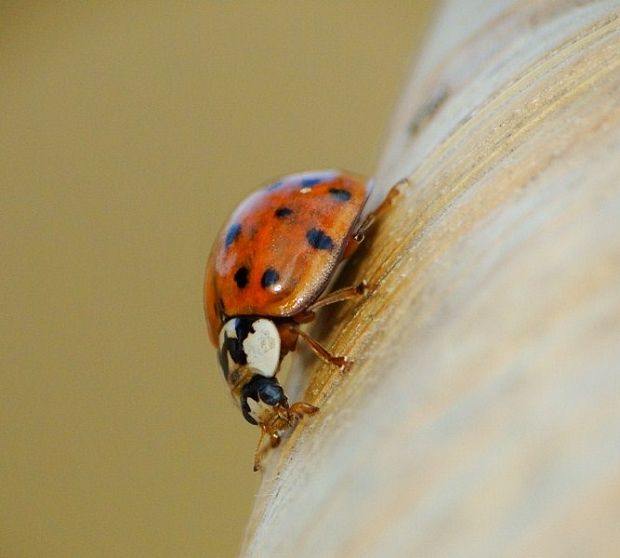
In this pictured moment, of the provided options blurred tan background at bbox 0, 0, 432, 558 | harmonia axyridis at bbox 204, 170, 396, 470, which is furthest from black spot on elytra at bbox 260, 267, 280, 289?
blurred tan background at bbox 0, 0, 432, 558

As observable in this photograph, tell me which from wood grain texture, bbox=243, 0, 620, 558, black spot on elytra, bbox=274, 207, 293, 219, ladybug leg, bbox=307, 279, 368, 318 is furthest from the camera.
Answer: black spot on elytra, bbox=274, 207, 293, 219

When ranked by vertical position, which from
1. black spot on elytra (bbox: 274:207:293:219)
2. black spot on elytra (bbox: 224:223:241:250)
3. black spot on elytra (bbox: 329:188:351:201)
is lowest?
black spot on elytra (bbox: 224:223:241:250)

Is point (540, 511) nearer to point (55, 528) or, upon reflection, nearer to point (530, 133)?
point (530, 133)

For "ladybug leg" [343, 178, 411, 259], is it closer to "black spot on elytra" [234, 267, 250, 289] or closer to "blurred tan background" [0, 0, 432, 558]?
"black spot on elytra" [234, 267, 250, 289]

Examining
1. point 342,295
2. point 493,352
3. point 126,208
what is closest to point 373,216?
point 342,295

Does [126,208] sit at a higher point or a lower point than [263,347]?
lower

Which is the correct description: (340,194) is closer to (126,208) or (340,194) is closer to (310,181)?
(310,181)

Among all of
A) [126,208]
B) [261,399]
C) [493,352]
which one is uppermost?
[493,352]
